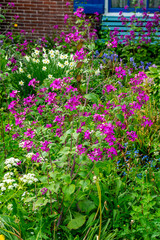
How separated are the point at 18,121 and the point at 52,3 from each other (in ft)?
20.6

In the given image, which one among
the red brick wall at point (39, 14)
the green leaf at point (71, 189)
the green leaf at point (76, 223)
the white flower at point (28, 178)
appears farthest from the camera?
the red brick wall at point (39, 14)

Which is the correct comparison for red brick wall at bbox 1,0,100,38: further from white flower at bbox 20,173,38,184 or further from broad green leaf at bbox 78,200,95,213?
broad green leaf at bbox 78,200,95,213

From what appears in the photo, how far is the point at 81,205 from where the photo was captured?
202cm

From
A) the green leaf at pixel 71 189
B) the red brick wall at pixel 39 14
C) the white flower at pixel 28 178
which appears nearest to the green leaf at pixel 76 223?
the green leaf at pixel 71 189

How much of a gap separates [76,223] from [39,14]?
22.4 ft

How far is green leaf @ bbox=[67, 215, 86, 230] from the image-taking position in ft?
6.31

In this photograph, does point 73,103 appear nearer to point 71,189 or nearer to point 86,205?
point 71,189

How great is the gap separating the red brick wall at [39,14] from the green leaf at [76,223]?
6.53 meters

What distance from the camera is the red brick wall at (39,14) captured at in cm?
764

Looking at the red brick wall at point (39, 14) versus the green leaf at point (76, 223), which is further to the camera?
the red brick wall at point (39, 14)

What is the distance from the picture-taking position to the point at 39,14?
7.77 metres

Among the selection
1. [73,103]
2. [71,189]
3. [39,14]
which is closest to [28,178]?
[71,189]

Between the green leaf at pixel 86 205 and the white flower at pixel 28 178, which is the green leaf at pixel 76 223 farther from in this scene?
the white flower at pixel 28 178

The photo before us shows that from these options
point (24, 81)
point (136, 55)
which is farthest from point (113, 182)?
point (136, 55)
